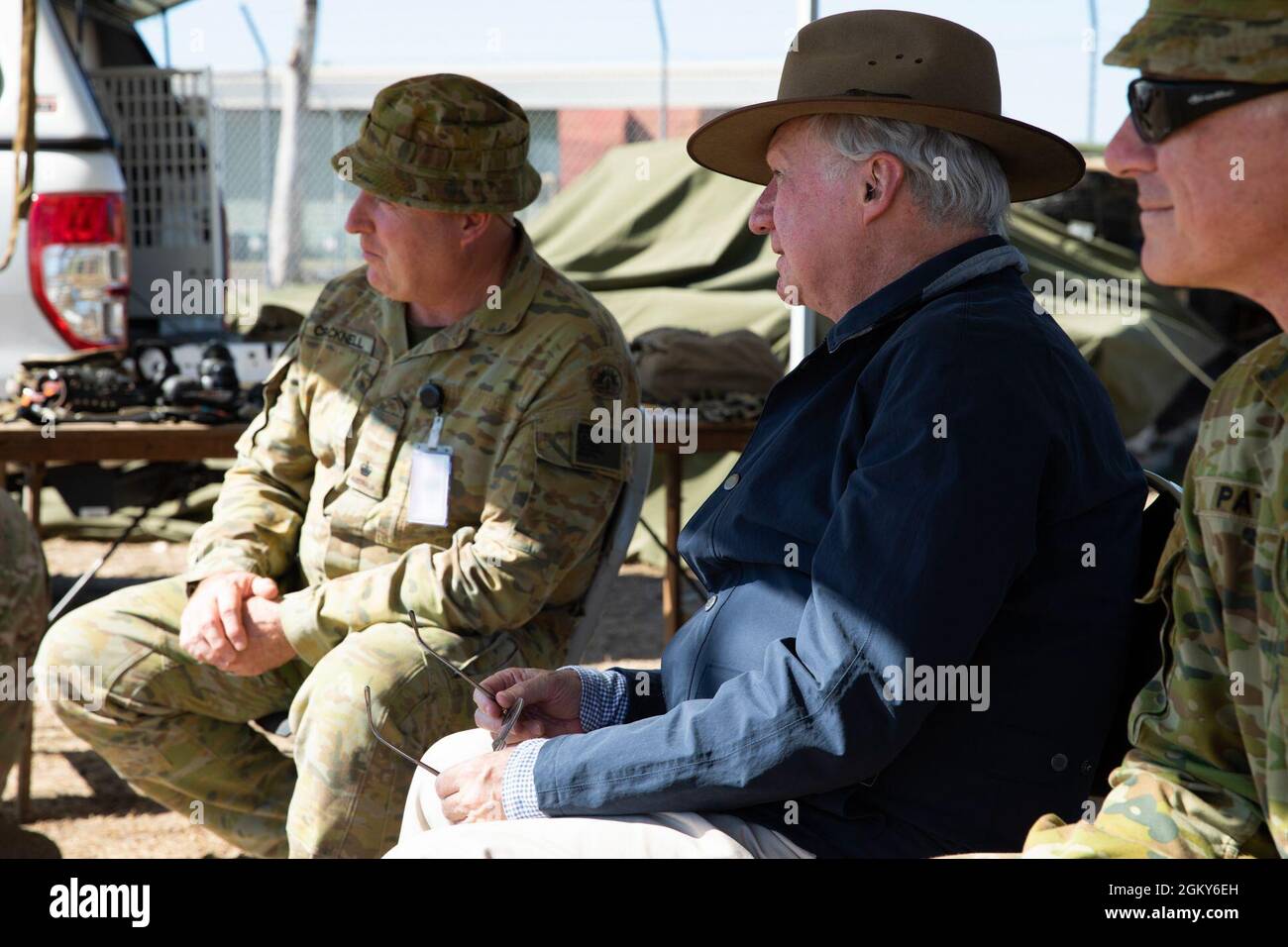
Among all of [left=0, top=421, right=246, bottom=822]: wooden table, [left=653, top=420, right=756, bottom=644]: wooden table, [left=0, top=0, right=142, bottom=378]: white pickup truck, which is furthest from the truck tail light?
[left=653, top=420, right=756, bottom=644]: wooden table

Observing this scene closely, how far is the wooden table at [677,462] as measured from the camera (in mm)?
3881

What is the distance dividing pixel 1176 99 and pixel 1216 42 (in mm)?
60

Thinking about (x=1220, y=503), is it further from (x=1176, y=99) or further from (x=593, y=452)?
(x=593, y=452)

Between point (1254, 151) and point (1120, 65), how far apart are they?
165 mm

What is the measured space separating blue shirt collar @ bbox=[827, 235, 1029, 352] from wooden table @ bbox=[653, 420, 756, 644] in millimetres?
1609

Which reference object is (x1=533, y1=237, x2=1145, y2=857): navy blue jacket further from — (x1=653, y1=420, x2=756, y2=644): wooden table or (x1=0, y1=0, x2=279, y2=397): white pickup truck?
(x1=0, y1=0, x2=279, y2=397): white pickup truck

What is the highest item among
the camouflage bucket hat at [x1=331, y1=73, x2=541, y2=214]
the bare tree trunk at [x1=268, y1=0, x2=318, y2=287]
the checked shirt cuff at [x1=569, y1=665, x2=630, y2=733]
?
the bare tree trunk at [x1=268, y1=0, x2=318, y2=287]

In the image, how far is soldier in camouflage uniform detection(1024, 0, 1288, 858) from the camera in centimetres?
131

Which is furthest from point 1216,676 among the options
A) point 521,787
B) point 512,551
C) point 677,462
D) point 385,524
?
point 677,462

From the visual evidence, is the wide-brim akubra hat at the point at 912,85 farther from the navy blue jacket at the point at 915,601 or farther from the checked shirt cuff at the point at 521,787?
the checked shirt cuff at the point at 521,787

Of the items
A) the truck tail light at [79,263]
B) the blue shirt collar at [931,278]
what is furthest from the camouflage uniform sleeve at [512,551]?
the truck tail light at [79,263]
